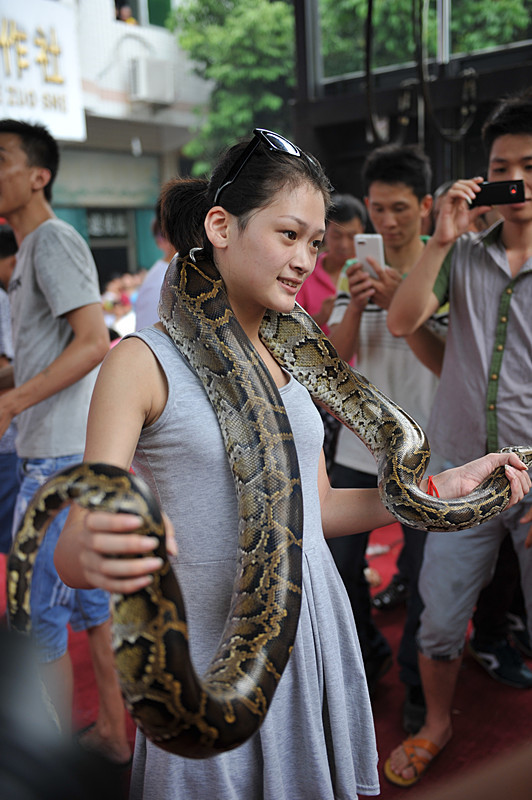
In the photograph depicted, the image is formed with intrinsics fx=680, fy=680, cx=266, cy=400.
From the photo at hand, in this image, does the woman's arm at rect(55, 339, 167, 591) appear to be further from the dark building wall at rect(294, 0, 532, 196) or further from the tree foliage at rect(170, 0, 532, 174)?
the tree foliage at rect(170, 0, 532, 174)

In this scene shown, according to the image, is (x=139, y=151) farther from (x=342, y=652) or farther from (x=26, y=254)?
(x=342, y=652)

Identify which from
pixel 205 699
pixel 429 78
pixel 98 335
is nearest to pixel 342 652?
pixel 205 699

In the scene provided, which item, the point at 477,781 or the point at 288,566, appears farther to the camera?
the point at 288,566

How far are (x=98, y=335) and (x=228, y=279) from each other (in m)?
1.30

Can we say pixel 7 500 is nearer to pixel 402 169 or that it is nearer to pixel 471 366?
pixel 471 366

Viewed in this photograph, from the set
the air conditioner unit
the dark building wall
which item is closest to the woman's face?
the dark building wall

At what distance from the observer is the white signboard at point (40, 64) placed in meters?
9.59

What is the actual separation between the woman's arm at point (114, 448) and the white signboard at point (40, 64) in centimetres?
937

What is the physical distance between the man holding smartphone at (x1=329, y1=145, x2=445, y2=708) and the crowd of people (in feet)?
0.03

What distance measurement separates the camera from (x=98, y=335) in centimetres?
262

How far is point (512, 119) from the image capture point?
7.96ft

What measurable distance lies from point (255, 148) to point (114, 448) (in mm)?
695

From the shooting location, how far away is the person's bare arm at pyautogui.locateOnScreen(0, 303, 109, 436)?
242cm

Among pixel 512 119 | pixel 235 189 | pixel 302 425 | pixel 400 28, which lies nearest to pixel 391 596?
pixel 512 119
